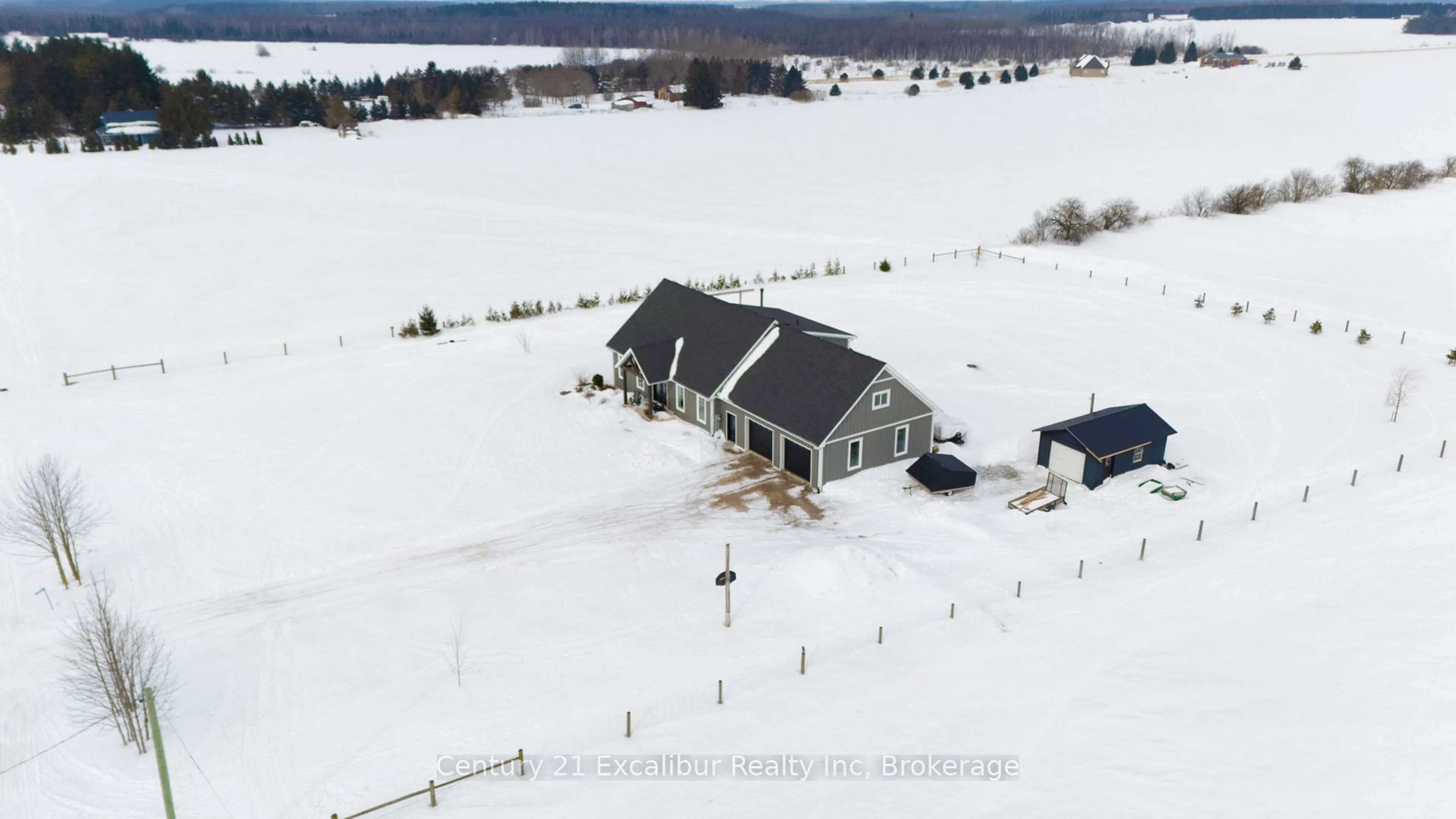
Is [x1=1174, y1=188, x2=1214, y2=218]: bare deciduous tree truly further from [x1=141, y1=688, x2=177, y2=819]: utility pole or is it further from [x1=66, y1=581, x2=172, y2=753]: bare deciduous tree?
[x1=141, y1=688, x2=177, y2=819]: utility pole

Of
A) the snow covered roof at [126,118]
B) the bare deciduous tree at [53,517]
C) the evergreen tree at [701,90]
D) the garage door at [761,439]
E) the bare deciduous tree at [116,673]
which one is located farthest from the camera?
the evergreen tree at [701,90]

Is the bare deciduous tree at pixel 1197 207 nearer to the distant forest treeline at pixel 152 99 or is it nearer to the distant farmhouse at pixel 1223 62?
the distant forest treeline at pixel 152 99

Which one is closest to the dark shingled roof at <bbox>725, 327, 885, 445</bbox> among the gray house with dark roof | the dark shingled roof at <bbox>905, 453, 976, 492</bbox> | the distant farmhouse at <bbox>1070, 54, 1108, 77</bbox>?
the gray house with dark roof

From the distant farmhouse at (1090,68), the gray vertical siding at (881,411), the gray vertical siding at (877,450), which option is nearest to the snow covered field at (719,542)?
the gray vertical siding at (877,450)

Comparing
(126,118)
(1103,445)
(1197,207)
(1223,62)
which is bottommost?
(1103,445)

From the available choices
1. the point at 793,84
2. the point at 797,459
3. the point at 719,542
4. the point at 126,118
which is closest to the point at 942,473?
the point at 797,459

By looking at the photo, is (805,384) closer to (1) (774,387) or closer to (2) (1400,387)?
(1) (774,387)
